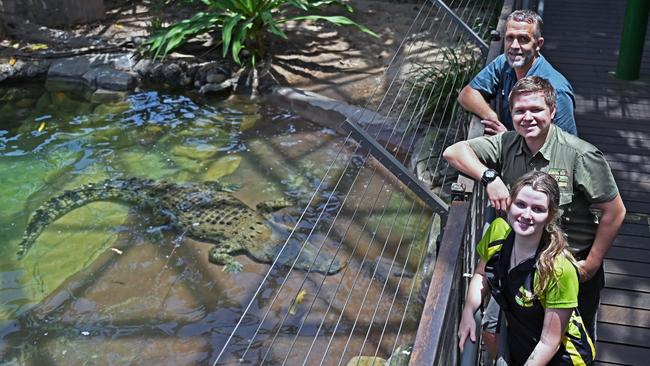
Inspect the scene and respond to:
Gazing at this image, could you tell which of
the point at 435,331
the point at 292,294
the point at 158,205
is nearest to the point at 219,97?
the point at 158,205

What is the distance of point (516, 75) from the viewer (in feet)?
9.24

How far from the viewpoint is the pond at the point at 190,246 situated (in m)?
4.02

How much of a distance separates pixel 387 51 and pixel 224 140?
2173 millimetres

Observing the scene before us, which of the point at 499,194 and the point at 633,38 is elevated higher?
the point at 499,194

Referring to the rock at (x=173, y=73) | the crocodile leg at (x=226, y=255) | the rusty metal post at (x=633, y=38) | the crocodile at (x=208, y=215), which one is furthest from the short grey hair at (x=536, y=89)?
the rock at (x=173, y=73)

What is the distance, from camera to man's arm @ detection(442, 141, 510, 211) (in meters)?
2.23

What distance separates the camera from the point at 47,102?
295 inches

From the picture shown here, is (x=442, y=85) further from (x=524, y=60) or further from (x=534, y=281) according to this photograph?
(x=534, y=281)

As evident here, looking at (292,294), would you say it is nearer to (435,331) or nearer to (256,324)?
(256,324)

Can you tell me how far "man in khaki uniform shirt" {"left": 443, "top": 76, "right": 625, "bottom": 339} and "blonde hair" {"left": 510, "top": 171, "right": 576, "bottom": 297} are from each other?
215 mm

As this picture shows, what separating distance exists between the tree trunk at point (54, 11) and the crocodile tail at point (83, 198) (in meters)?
3.90

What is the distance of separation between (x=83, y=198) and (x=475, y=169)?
156 inches

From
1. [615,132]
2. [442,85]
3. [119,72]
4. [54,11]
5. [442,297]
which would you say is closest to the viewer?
[442,297]

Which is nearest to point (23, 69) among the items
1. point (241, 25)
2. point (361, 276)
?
point (241, 25)
